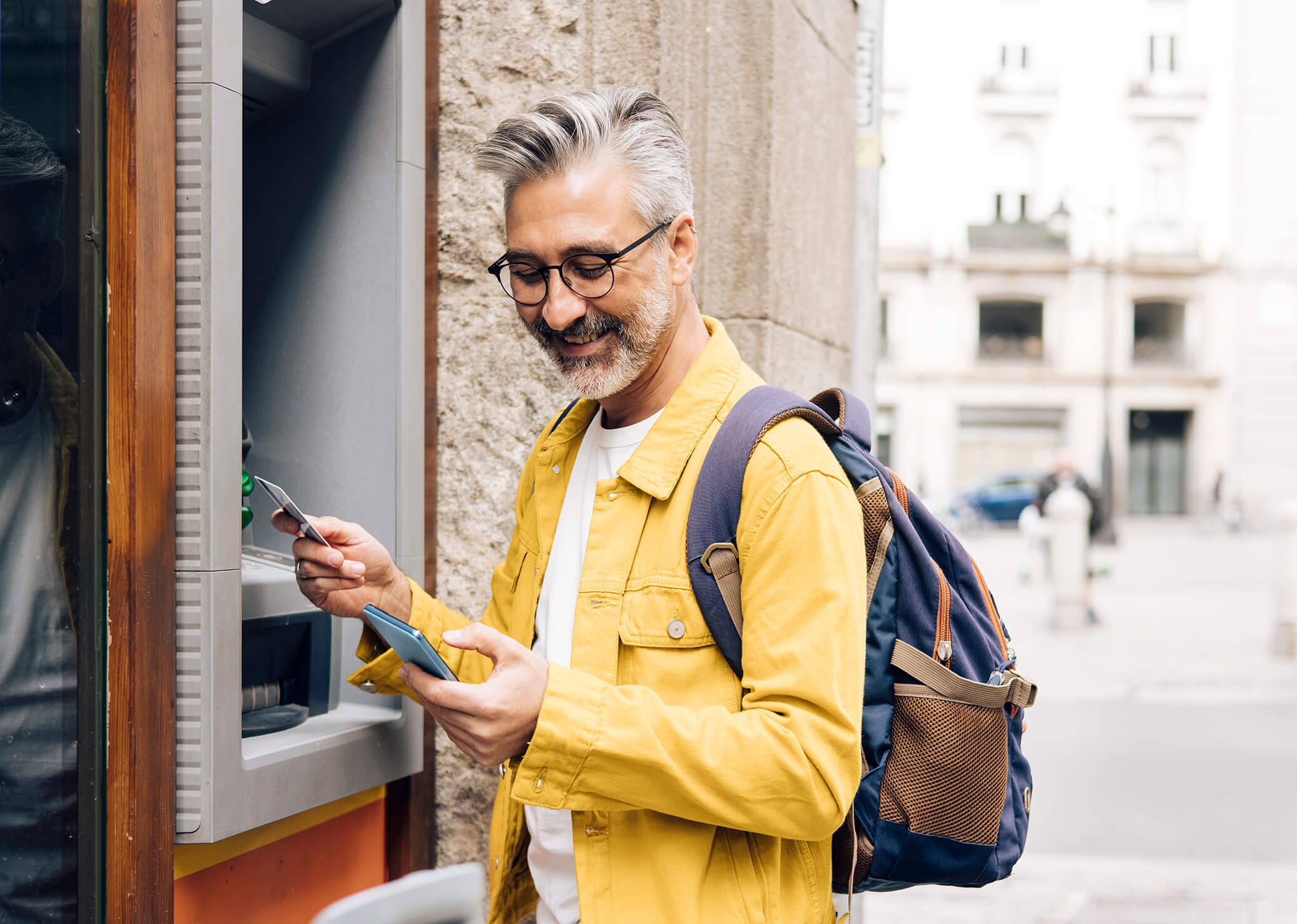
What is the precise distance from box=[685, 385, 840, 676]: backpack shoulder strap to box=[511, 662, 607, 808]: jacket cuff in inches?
7.1

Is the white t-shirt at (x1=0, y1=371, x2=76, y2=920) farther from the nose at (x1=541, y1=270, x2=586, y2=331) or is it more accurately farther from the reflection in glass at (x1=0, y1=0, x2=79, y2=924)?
the nose at (x1=541, y1=270, x2=586, y2=331)

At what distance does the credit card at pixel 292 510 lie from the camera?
145 cm

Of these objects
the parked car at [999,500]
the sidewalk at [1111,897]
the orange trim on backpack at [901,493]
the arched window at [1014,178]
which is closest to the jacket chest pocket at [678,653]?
the orange trim on backpack at [901,493]

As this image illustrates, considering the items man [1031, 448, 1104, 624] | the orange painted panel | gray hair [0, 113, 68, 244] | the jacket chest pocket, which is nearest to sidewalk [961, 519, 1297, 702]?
man [1031, 448, 1104, 624]

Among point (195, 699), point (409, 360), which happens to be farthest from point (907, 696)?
point (409, 360)

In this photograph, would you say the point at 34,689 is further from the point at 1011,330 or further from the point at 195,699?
the point at 1011,330

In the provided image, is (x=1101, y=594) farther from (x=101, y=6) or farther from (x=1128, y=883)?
(x=101, y=6)

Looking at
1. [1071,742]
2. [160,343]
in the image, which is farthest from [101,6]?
[1071,742]

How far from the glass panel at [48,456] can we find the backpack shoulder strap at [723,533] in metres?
0.78

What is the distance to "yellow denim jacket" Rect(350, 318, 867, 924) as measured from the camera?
4.18 feet

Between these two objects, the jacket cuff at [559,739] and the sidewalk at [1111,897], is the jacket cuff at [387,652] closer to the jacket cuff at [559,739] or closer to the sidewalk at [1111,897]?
the jacket cuff at [559,739]

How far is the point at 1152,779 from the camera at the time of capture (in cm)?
604

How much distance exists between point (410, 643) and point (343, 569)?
0.38 m

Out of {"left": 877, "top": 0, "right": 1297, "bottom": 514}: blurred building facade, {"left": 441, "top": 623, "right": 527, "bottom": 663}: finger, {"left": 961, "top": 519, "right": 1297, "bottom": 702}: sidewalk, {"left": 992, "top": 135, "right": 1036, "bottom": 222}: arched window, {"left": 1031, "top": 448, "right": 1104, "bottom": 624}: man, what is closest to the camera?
{"left": 441, "top": 623, "right": 527, "bottom": 663}: finger
